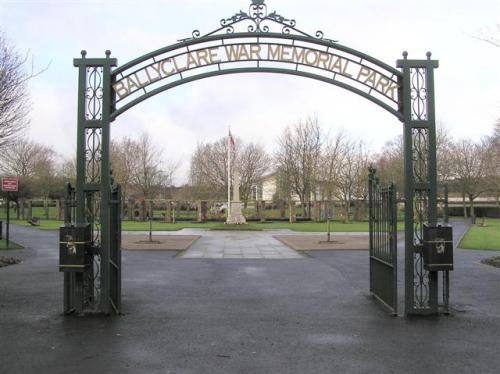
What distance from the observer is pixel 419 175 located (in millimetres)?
8133

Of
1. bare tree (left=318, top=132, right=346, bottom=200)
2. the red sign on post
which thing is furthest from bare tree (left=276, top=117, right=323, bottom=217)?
the red sign on post

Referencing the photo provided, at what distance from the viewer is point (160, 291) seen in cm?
1016

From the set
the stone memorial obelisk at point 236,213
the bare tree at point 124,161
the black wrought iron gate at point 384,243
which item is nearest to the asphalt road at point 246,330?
the black wrought iron gate at point 384,243

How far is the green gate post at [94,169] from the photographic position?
7852mm

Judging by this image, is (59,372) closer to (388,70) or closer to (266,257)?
(388,70)

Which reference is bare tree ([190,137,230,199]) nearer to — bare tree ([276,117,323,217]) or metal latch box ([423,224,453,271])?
bare tree ([276,117,323,217])

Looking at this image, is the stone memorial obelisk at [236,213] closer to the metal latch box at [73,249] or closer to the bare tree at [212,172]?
the bare tree at [212,172]

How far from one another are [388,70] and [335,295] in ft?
14.1

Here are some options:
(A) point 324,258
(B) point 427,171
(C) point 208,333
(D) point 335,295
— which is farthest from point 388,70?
(A) point 324,258

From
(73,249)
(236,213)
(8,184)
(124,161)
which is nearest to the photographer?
(73,249)

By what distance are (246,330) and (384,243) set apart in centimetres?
297

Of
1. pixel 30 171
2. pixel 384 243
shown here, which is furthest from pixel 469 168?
pixel 384 243

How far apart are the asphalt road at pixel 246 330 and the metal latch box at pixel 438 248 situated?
0.82 m

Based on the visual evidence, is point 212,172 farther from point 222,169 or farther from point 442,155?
point 442,155
